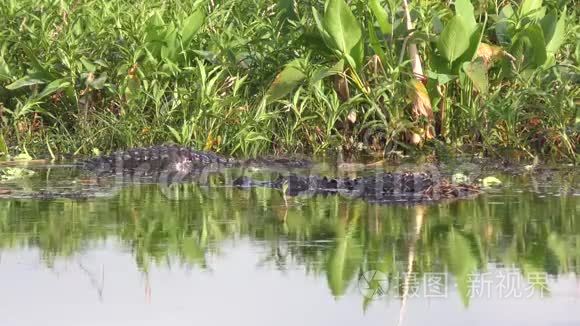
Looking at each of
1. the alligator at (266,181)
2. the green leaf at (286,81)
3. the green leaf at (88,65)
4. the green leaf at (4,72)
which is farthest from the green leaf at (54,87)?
the green leaf at (286,81)

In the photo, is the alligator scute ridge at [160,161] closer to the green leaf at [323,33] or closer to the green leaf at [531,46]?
the green leaf at [323,33]

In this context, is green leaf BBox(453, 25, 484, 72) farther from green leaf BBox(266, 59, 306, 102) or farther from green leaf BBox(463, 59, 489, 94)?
green leaf BBox(266, 59, 306, 102)

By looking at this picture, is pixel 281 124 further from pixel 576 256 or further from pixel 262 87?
pixel 576 256

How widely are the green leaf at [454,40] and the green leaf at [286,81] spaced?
0.96 metres

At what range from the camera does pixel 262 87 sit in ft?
32.9

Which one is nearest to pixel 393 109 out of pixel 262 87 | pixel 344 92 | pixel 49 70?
pixel 344 92

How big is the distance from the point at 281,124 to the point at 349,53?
0.67m

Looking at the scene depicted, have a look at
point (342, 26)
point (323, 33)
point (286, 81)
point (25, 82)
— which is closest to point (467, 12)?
point (342, 26)

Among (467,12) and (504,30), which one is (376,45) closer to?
(467,12)

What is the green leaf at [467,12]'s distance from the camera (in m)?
9.59

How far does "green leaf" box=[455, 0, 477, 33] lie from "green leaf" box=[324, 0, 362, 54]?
26.8 inches

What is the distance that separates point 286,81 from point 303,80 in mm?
122

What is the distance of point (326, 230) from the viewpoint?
698 cm

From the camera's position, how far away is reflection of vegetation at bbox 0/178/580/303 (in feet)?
20.2
